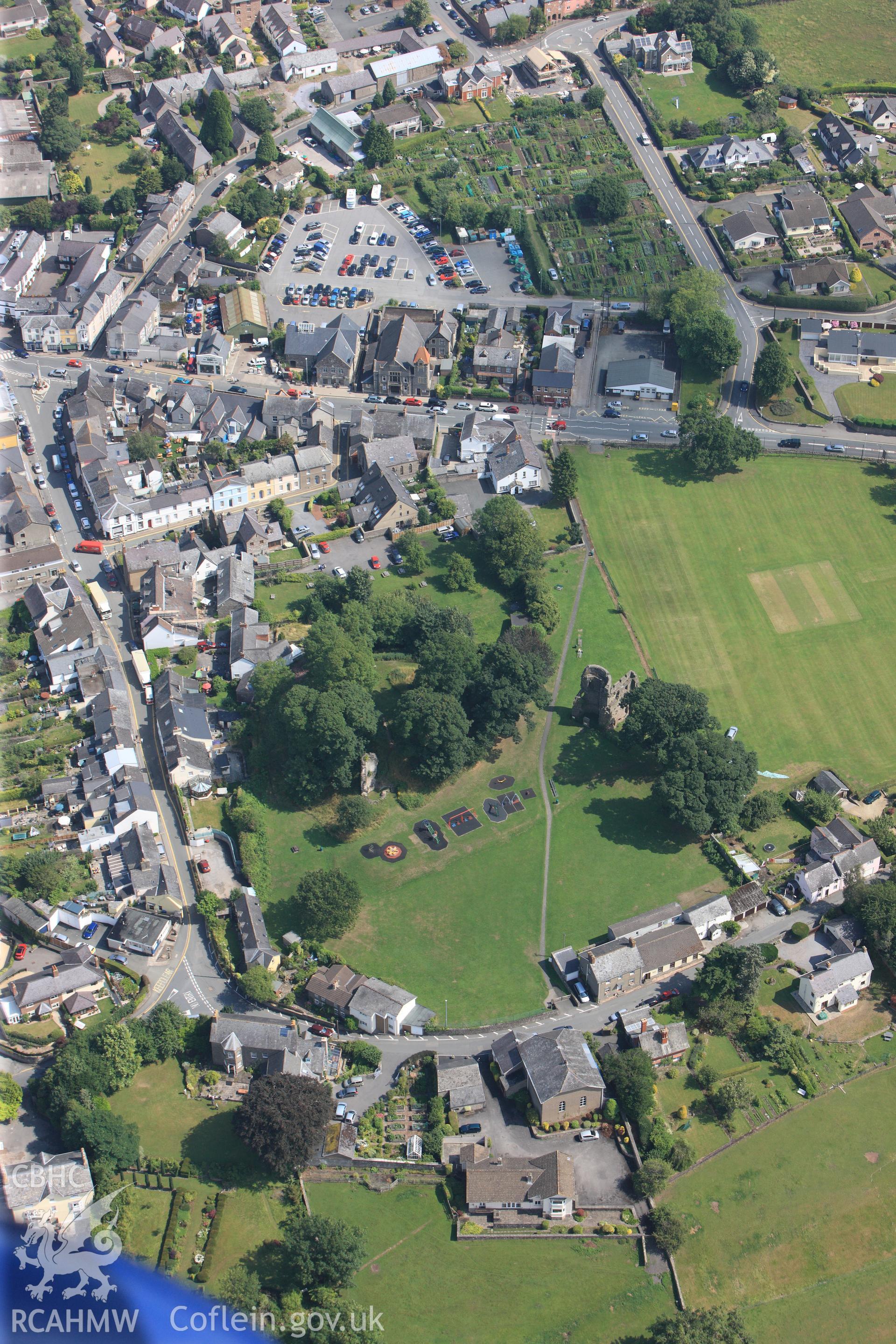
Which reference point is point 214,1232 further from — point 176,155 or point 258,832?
point 176,155

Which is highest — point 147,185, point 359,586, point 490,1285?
point 147,185

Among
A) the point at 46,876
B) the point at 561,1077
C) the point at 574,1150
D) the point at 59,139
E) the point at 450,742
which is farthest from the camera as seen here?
the point at 59,139

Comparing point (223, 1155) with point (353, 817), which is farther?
point (353, 817)

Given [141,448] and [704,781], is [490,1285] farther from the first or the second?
[141,448]

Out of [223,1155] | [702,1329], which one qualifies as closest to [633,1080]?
[702,1329]

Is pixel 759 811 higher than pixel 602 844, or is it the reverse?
pixel 759 811

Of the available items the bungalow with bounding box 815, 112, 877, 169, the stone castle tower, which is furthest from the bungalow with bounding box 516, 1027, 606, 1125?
the bungalow with bounding box 815, 112, 877, 169

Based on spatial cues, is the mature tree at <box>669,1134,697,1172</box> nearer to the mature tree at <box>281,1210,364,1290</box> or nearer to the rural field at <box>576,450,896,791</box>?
the mature tree at <box>281,1210,364,1290</box>
